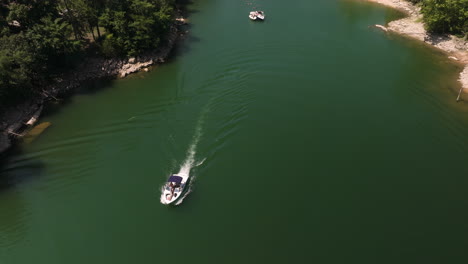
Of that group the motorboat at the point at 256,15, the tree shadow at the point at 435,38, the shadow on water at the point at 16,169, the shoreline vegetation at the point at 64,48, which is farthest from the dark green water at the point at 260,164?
the motorboat at the point at 256,15

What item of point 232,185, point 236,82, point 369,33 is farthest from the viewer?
point 369,33

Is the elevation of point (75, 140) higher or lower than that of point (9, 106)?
lower

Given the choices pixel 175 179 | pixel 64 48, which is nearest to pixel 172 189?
pixel 175 179

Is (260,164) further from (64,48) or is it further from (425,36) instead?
(425,36)

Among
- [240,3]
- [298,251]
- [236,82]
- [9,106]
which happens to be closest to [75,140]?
[9,106]

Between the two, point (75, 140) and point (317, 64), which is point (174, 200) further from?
point (317, 64)

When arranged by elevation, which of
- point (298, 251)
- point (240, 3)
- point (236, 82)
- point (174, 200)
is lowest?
point (298, 251)

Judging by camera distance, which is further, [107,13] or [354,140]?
[107,13]

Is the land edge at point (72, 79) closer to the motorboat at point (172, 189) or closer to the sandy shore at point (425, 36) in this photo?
the motorboat at point (172, 189)
